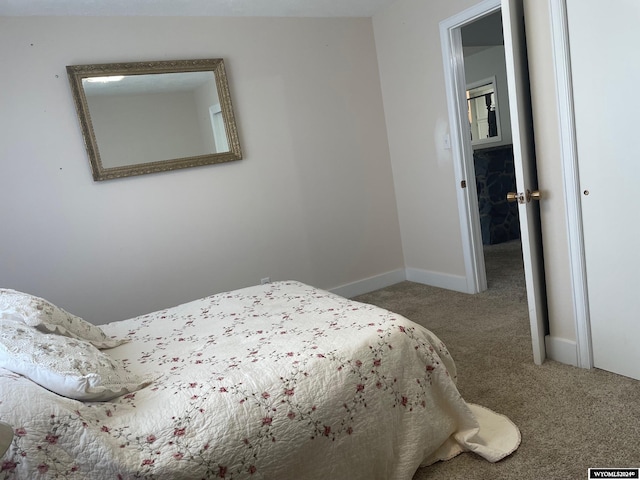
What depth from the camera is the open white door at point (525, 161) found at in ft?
6.98

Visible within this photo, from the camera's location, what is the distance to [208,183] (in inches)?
136

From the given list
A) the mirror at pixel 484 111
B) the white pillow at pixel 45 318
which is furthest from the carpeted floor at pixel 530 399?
the mirror at pixel 484 111

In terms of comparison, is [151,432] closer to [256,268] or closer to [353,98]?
[256,268]

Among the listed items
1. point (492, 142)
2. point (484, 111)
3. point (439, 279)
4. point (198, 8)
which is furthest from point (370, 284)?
point (484, 111)

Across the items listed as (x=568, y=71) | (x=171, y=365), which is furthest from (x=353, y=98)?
(x=171, y=365)

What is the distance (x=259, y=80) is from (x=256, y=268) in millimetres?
1495

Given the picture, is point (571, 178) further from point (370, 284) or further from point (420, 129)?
point (370, 284)

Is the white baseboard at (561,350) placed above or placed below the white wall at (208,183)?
below

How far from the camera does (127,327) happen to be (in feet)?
7.34

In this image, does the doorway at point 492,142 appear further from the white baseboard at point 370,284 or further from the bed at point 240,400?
the bed at point 240,400

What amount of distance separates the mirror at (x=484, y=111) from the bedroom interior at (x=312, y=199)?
2258 millimetres

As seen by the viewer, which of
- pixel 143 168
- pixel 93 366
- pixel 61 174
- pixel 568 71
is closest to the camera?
pixel 93 366

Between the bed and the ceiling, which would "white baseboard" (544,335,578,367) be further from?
the ceiling

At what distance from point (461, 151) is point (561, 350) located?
5.74 ft
